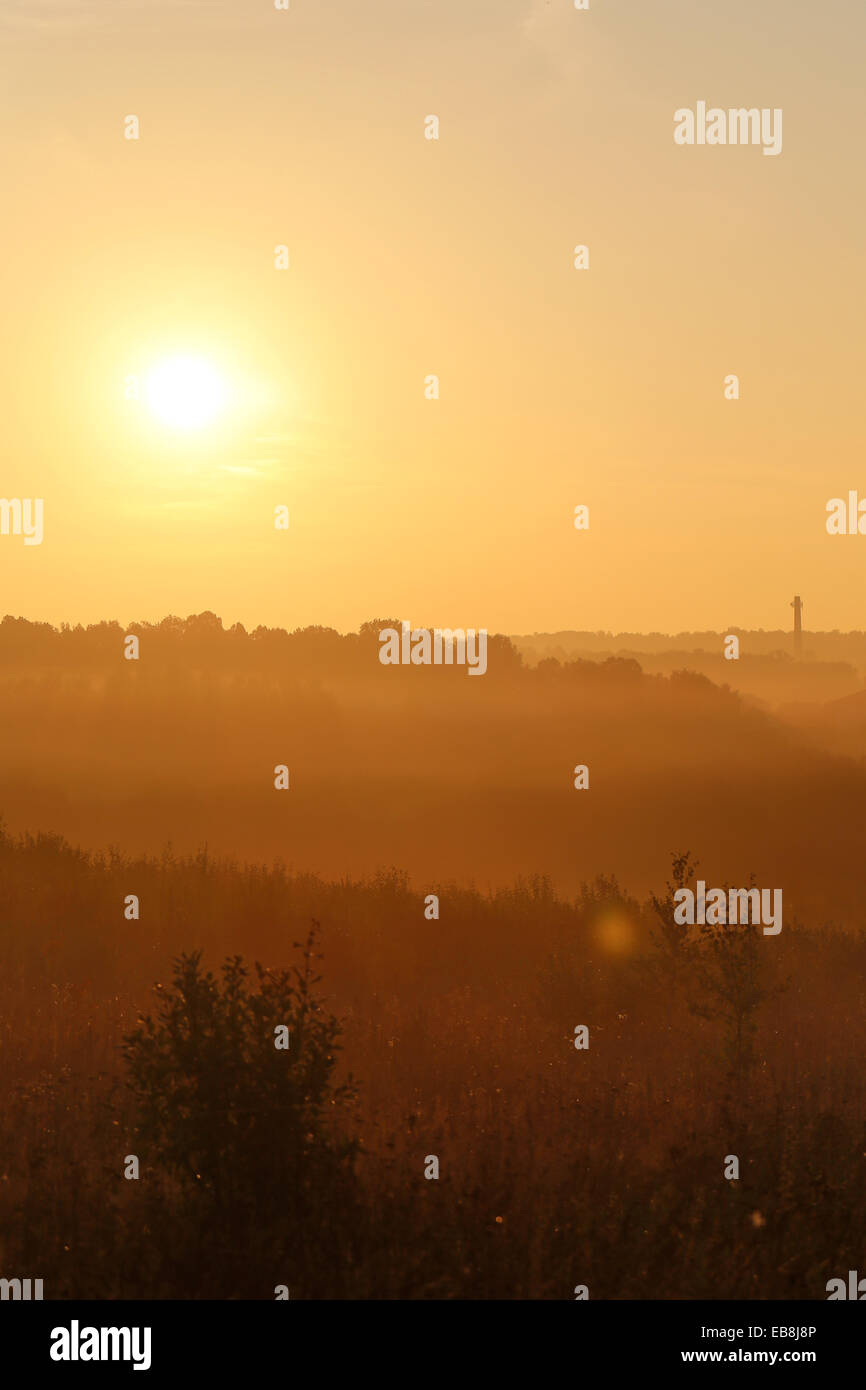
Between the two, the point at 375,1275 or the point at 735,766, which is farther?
the point at 735,766

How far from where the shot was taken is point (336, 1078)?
469 inches

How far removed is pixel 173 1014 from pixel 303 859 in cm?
5074

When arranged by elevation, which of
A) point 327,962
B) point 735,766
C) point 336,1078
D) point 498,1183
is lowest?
point 498,1183

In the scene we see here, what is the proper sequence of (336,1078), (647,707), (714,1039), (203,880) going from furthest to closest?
(647,707), (203,880), (714,1039), (336,1078)

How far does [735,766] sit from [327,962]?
6611cm

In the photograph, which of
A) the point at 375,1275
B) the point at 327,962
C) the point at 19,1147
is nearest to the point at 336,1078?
the point at 19,1147

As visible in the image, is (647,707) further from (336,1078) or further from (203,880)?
(336,1078)

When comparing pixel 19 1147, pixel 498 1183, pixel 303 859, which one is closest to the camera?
pixel 498 1183

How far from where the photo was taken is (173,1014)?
8883 mm
